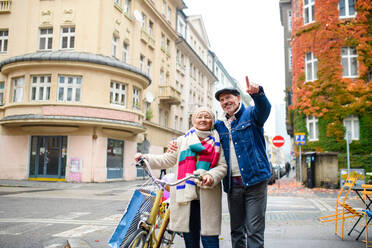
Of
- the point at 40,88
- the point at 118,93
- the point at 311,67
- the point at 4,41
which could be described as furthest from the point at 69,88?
the point at 311,67

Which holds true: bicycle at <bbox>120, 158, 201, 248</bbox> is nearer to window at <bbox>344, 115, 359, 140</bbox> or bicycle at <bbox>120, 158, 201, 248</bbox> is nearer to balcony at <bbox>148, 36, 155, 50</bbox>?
window at <bbox>344, 115, 359, 140</bbox>

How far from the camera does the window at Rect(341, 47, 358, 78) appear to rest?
19609mm

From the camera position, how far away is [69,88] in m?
20.3

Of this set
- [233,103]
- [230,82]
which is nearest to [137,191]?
[233,103]

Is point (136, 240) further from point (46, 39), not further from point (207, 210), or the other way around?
point (46, 39)

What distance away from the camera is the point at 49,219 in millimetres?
7176

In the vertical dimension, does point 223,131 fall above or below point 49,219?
above

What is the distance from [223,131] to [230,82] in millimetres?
65169

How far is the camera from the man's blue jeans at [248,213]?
3.23m

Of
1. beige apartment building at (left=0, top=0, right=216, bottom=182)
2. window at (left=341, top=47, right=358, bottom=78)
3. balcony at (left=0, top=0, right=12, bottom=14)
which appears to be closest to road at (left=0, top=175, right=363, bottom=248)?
beige apartment building at (left=0, top=0, right=216, bottom=182)

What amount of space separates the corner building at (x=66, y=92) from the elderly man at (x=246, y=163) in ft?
56.1

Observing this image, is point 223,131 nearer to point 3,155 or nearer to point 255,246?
point 255,246

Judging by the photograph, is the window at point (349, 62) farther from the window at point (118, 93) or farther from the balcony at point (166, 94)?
the balcony at point (166, 94)

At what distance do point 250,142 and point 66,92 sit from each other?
18737mm
